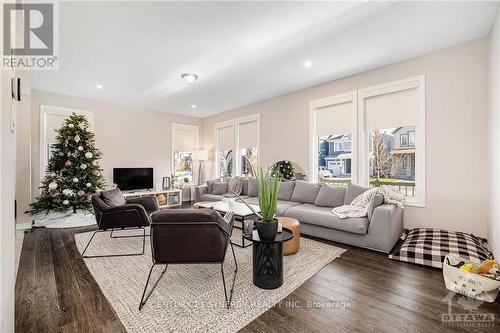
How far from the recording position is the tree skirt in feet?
13.8

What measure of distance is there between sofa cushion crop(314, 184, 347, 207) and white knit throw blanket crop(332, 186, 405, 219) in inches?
13.8

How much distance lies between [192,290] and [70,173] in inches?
157

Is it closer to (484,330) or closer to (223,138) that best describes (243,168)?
(223,138)

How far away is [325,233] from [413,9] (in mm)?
2884

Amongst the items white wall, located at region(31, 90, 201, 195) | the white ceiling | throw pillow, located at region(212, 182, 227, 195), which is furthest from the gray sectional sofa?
white wall, located at region(31, 90, 201, 195)

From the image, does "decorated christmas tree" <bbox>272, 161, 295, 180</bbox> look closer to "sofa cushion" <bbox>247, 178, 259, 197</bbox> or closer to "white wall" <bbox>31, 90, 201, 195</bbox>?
"sofa cushion" <bbox>247, 178, 259, 197</bbox>

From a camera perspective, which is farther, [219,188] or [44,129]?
[219,188]

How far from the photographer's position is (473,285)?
190cm

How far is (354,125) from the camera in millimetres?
4129

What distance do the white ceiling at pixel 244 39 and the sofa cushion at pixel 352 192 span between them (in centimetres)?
200

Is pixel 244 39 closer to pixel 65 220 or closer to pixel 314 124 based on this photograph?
pixel 314 124

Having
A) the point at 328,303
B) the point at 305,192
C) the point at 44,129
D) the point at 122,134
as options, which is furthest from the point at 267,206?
the point at 44,129

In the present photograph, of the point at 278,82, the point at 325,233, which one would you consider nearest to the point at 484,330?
the point at 325,233

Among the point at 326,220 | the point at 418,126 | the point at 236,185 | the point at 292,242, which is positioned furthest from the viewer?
the point at 236,185
